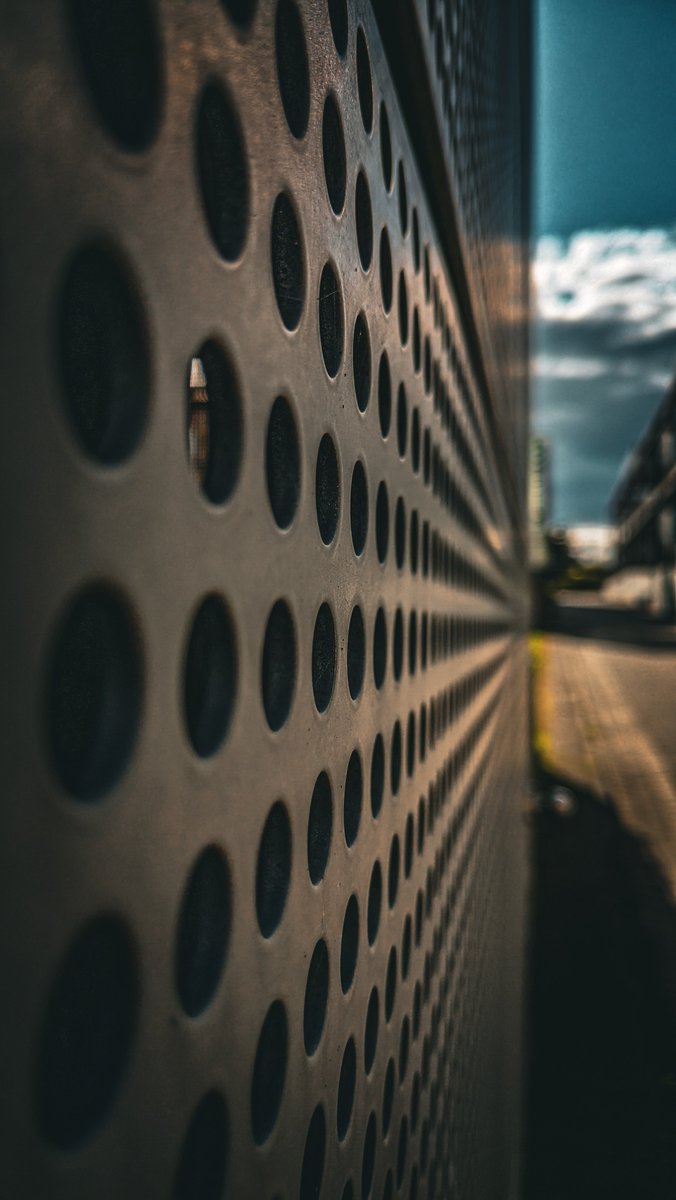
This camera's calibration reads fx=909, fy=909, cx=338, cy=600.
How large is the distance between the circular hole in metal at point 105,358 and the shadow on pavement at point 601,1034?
4926 millimetres

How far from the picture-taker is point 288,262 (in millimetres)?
Result: 485

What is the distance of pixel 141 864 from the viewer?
297 mm

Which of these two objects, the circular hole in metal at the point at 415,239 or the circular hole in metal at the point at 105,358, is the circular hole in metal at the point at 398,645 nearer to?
the circular hole in metal at the point at 415,239

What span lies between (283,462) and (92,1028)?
0.92 feet

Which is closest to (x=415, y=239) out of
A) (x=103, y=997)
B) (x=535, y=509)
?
(x=103, y=997)

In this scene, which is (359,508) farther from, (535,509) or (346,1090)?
(535,509)

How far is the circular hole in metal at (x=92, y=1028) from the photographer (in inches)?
11.1

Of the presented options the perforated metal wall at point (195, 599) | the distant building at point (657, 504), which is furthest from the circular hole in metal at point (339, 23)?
the distant building at point (657, 504)

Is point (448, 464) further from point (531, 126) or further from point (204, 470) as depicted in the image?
point (531, 126)

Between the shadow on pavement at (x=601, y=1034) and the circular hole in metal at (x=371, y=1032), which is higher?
the circular hole in metal at (x=371, y=1032)

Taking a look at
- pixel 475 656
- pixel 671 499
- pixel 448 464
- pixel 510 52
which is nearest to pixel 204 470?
pixel 448 464

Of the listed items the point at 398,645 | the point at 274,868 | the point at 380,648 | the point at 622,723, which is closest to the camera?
the point at 274,868

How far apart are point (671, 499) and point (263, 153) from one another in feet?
120

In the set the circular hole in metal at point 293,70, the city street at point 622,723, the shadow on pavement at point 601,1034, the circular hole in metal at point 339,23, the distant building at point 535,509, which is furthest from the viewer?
the city street at point 622,723
